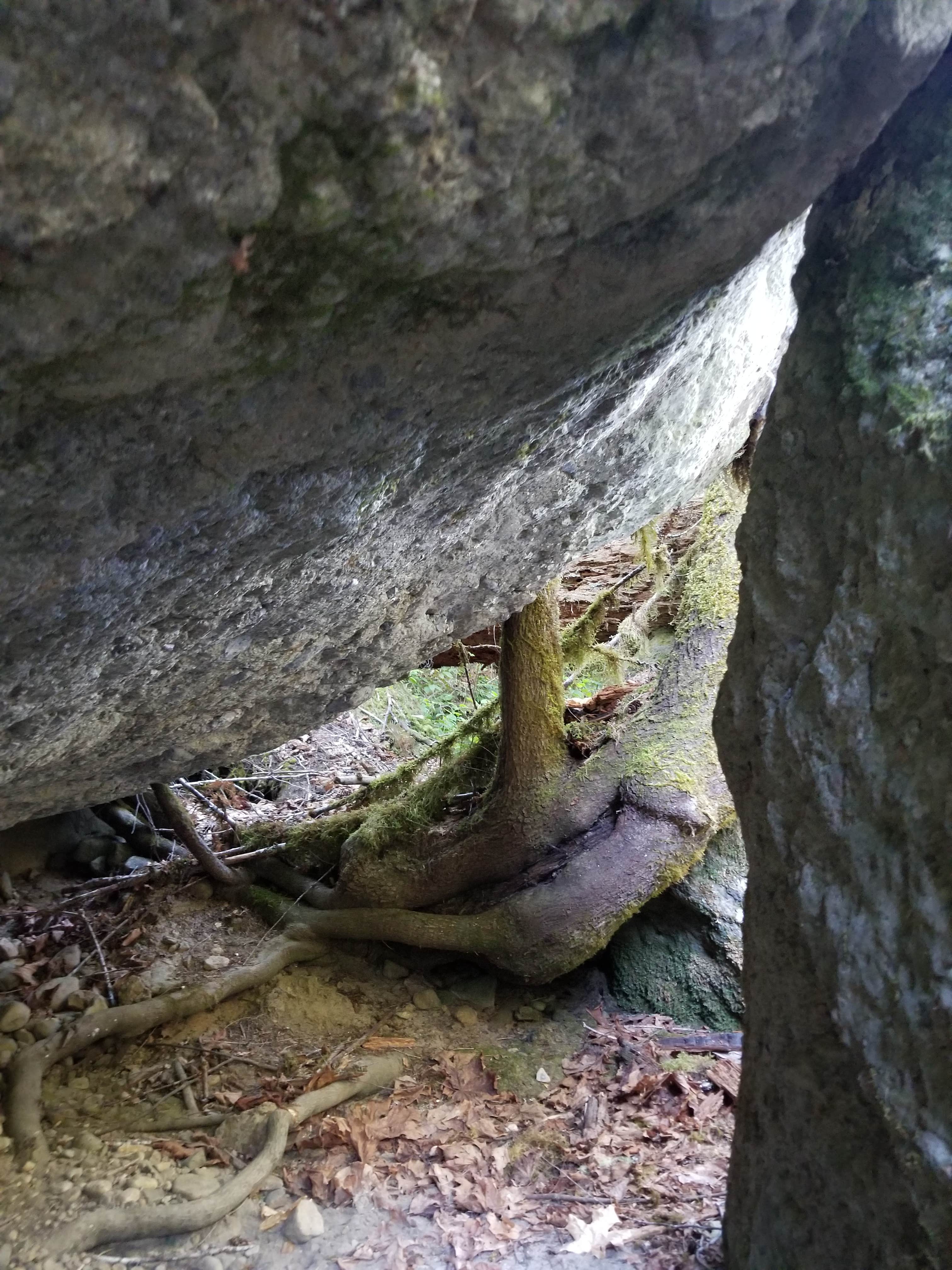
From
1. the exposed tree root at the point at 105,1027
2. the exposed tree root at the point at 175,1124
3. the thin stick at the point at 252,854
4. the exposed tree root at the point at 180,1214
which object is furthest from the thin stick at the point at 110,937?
the exposed tree root at the point at 180,1214

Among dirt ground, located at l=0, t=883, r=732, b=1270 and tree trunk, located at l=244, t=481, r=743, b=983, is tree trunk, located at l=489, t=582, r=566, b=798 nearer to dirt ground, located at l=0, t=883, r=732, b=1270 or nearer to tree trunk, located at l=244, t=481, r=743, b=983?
tree trunk, located at l=244, t=481, r=743, b=983

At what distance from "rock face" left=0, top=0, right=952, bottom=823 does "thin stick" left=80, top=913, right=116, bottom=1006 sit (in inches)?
72.8

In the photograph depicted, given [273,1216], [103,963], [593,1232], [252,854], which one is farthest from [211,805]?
[593,1232]

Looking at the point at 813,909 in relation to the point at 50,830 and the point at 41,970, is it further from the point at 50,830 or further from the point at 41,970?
the point at 50,830

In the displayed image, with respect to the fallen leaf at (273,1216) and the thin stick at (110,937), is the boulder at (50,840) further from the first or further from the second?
the fallen leaf at (273,1216)

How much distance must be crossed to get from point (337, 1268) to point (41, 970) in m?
2.18

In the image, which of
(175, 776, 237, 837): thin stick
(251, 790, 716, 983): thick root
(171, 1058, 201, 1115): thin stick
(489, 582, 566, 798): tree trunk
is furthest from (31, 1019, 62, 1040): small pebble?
(489, 582, 566, 798): tree trunk

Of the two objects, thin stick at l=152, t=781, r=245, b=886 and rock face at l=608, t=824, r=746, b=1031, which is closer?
rock face at l=608, t=824, r=746, b=1031

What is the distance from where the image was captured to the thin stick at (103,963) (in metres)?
3.85

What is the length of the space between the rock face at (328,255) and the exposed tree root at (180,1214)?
1457 mm

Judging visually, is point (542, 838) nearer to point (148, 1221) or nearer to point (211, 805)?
point (148, 1221)

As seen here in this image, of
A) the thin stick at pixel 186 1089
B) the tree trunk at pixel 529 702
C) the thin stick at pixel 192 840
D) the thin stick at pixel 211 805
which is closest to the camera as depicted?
the thin stick at pixel 186 1089

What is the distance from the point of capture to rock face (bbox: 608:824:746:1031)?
405 centimetres

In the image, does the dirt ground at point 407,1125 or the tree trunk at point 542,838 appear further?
the tree trunk at point 542,838
